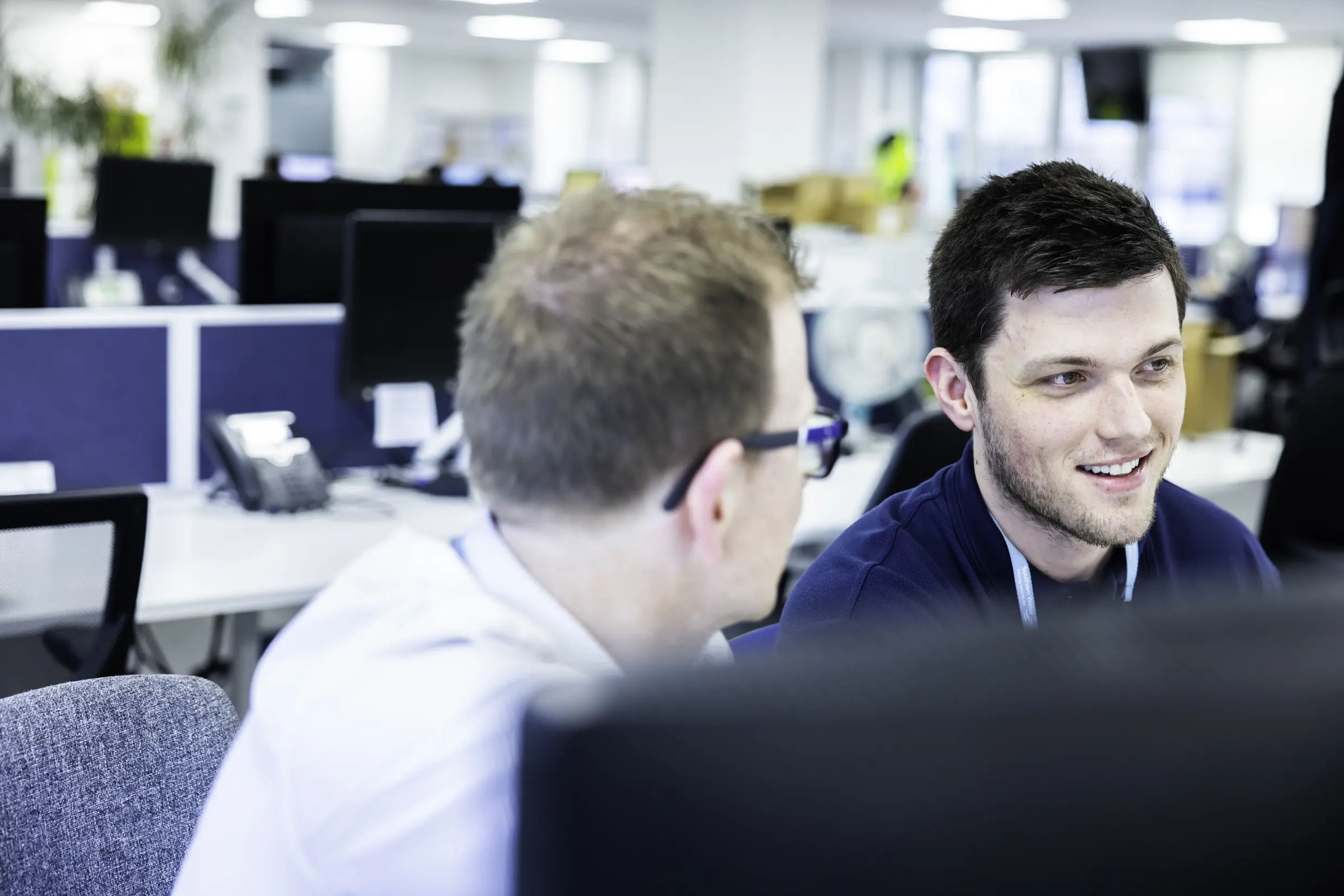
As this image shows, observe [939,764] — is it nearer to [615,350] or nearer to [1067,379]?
[615,350]

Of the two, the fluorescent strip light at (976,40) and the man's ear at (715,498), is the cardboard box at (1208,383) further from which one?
the fluorescent strip light at (976,40)

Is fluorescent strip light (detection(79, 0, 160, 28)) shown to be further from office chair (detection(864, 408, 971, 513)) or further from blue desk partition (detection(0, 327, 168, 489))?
office chair (detection(864, 408, 971, 513))

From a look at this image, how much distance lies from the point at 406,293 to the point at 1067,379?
1963mm

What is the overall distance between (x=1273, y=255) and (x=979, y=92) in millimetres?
4812

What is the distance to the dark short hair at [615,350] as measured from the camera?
24.5 inches

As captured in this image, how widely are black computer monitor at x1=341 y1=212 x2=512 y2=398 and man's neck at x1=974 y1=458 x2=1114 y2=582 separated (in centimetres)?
188

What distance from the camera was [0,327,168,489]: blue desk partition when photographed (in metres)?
2.60

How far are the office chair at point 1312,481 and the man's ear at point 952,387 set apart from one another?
1.10 metres

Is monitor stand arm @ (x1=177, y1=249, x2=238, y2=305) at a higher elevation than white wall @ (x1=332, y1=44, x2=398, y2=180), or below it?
below

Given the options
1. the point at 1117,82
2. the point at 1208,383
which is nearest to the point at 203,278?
the point at 1208,383

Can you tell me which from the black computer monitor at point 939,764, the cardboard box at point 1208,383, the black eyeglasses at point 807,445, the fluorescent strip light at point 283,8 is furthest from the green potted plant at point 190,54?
the black computer monitor at point 939,764

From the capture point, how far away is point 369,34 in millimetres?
12125

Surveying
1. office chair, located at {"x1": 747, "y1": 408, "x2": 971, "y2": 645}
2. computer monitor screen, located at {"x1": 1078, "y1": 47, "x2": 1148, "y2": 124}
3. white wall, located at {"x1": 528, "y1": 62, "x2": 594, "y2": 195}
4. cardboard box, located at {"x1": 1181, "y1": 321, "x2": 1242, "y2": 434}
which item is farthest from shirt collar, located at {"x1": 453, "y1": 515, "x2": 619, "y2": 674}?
white wall, located at {"x1": 528, "y1": 62, "x2": 594, "y2": 195}

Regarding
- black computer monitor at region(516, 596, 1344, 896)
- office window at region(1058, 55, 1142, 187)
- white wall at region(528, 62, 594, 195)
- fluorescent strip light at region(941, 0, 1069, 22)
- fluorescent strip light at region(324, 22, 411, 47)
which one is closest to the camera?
black computer monitor at region(516, 596, 1344, 896)
